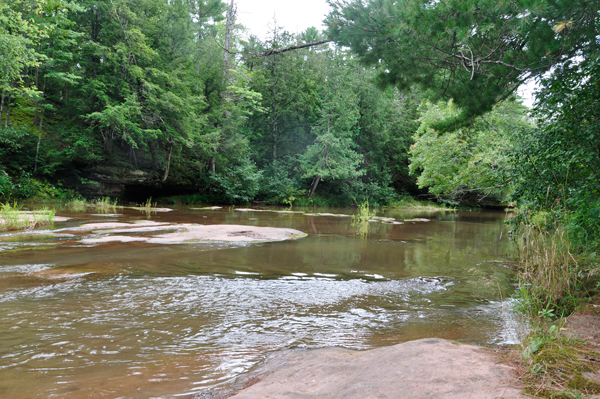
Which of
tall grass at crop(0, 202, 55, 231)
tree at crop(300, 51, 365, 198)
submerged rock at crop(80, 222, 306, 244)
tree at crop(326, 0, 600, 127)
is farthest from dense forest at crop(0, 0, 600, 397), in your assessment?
tall grass at crop(0, 202, 55, 231)

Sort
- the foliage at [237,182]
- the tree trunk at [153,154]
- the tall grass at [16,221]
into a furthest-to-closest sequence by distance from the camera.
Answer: the foliage at [237,182] → the tree trunk at [153,154] → the tall grass at [16,221]

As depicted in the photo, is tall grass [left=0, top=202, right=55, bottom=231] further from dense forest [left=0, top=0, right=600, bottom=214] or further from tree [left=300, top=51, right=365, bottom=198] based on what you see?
tree [left=300, top=51, right=365, bottom=198]

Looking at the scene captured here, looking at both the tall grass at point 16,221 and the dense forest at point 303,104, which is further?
the tall grass at point 16,221

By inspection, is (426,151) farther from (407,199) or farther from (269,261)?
(407,199)

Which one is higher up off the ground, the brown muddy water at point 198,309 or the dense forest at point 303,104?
the dense forest at point 303,104

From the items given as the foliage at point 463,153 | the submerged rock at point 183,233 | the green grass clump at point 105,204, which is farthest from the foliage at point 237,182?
the submerged rock at point 183,233

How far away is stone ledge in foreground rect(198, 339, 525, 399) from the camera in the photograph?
211 cm

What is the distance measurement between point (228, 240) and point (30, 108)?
16704 millimetres

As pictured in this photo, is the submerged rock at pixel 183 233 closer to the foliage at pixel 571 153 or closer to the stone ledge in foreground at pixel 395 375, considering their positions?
the foliage at pixel 571 153

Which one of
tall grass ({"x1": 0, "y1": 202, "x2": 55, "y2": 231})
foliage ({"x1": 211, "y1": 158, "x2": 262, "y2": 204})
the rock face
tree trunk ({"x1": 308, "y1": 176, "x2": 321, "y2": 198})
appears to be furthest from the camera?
tree trunk ({"x1": 308, "y1": 176, "x2": 321, "y2": 198})

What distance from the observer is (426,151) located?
18.3 meters

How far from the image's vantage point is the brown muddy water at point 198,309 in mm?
2916

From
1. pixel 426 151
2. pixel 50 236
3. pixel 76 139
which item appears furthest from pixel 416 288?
pixel 76 139

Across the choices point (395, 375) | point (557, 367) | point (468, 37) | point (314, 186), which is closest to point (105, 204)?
point (314, 186)
